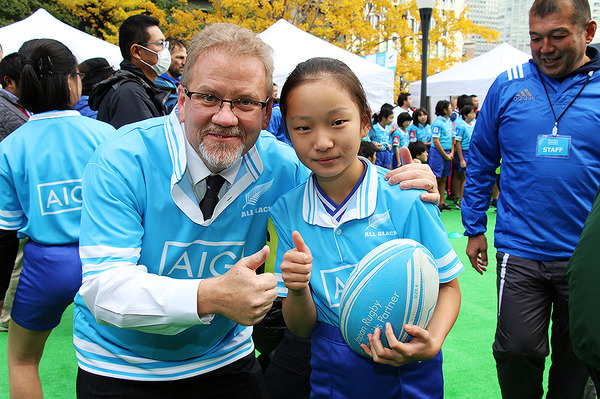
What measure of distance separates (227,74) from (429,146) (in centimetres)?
1022

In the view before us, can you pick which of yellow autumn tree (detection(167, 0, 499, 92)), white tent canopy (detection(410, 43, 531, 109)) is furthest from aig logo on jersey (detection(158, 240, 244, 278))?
yellow autumn tree (detection(167, 0, 499, 92))

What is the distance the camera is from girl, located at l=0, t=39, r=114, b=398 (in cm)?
271

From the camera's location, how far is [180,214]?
5.70 feet

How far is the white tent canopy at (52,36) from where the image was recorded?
34.0 feet

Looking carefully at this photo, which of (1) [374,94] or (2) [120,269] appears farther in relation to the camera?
(1) [374,94]

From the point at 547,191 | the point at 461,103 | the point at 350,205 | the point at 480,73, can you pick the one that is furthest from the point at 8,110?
the point at 480,73

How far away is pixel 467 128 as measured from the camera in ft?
35.6

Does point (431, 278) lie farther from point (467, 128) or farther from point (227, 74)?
point (467, 128)

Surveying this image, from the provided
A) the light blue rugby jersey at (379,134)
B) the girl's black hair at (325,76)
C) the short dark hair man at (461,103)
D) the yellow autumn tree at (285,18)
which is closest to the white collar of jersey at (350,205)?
the girl's black hair at (325,76)

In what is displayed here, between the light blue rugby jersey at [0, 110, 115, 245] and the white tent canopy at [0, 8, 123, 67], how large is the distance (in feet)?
28.1

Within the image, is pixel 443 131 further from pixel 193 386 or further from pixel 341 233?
pixel 193 386

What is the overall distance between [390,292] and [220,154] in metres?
0.75

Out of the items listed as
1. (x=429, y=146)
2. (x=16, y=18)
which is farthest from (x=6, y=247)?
(x=16, y=18)

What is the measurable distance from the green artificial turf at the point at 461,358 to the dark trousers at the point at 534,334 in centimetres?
67
